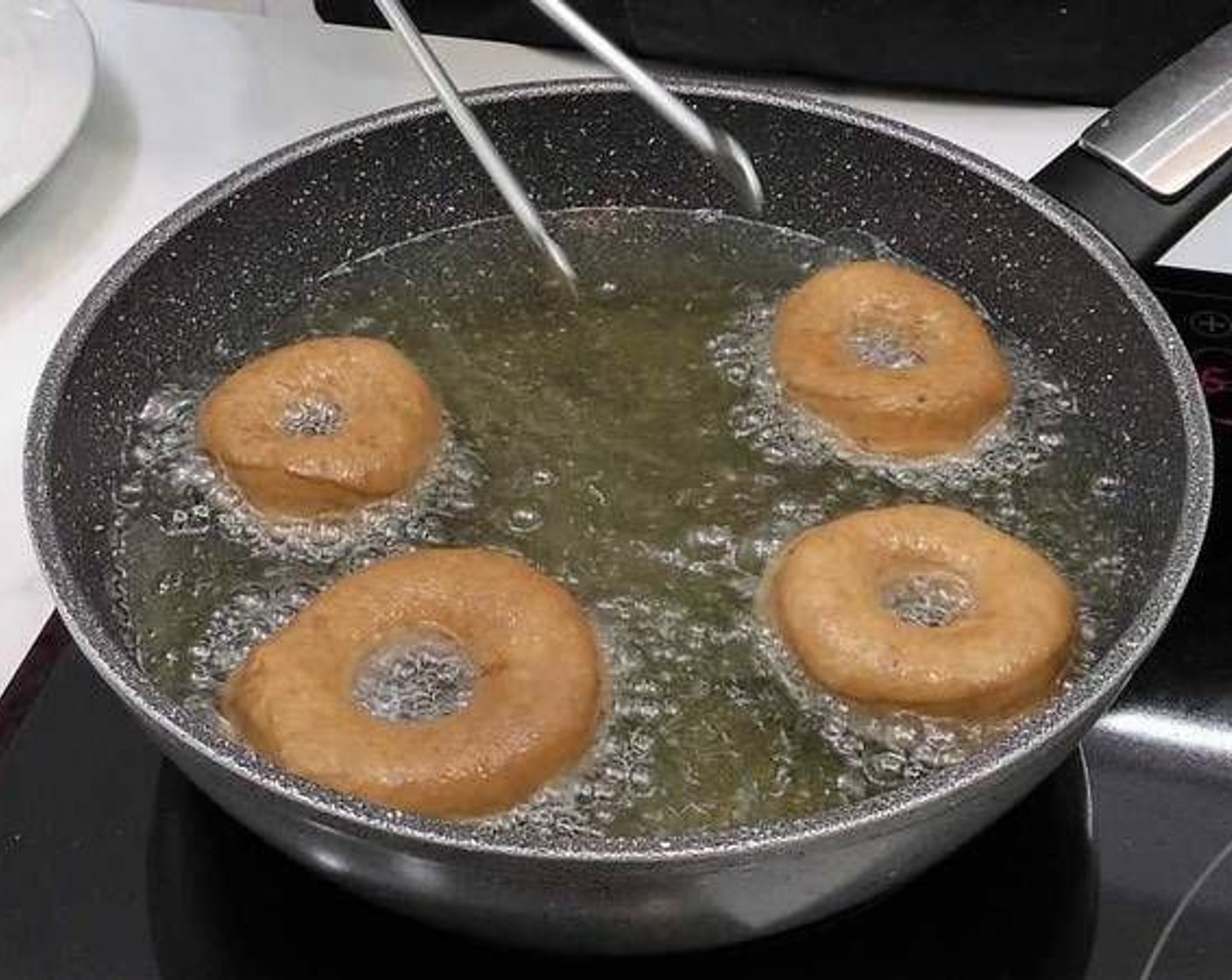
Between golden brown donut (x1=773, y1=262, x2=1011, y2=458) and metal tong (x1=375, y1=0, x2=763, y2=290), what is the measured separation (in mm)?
57

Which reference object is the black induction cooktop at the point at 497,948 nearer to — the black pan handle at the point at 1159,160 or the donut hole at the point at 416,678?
the donut hole at the point at 416,678

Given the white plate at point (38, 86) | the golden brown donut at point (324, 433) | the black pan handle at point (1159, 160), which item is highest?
the white plate at point (38, 86)

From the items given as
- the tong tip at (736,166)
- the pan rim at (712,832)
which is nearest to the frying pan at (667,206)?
the pan rim at (712,832)

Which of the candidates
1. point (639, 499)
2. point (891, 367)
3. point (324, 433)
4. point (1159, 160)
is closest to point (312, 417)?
point (324, 433)

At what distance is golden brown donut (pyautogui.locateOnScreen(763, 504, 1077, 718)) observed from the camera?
Answer: 0.66 meters

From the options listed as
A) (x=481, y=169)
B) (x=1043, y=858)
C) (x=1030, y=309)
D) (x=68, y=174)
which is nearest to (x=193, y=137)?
(x=68, y=174)

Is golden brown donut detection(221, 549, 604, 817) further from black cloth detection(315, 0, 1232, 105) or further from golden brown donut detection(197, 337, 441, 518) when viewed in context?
black cloth detection(315, 0, 1232, 105)

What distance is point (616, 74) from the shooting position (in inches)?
30.4

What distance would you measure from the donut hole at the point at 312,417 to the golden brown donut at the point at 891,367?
193mm

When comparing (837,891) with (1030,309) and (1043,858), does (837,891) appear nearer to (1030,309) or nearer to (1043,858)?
(1043,858)

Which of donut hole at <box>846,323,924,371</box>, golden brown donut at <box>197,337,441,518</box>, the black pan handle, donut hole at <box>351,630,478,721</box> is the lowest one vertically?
donut hole at <box>846,323,924,371</box>

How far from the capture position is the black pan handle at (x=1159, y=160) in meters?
0.77

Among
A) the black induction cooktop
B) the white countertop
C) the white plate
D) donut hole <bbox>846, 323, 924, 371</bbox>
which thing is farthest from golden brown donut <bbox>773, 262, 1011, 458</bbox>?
the white plate

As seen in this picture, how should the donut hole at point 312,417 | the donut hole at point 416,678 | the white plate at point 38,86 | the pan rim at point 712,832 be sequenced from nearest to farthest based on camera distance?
the pan rim at point 712,832 → the donut hole at point 416,678 → the donut hole at point 312,417 → the white plate at point 38,86
